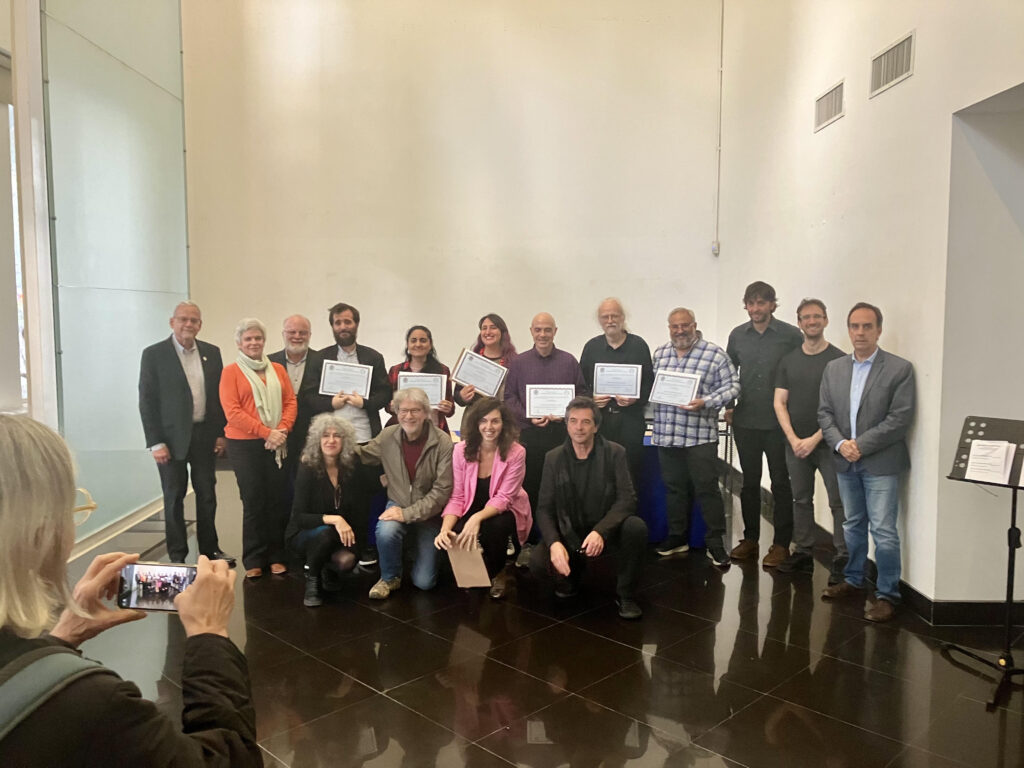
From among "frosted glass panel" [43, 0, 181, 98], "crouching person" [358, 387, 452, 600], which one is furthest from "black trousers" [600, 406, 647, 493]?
"frosted glass panel" [43, 0, 181, 98]

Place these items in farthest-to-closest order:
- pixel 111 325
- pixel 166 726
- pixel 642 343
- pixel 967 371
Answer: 1. pixel 111 325
2. pixel 642 343
3. pixel 967 371
4. pixel 166 726

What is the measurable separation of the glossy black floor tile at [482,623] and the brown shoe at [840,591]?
5.13 feet

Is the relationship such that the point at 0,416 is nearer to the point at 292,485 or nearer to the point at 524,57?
the point at 292,485

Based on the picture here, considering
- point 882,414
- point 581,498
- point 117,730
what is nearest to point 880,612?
point 882,414

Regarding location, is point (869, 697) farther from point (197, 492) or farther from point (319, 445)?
point (197, 492)

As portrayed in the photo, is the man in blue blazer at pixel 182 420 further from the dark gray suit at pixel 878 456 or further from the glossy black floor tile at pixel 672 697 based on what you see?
the dark gray suit at pixel 878 456

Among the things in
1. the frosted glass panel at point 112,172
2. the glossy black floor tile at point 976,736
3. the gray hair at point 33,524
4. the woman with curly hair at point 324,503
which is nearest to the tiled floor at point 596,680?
the glossy black floor tile at point 976,736

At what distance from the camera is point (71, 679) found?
87cm

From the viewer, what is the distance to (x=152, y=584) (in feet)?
4.64

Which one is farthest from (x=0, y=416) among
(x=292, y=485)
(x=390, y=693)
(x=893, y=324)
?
(x=893, y=324)

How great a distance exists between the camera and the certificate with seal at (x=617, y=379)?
187 inches

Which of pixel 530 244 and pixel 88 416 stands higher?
pixel 530 244

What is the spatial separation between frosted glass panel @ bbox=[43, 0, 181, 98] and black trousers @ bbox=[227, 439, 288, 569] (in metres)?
3.04

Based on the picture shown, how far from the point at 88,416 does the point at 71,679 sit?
4744 millimetres
